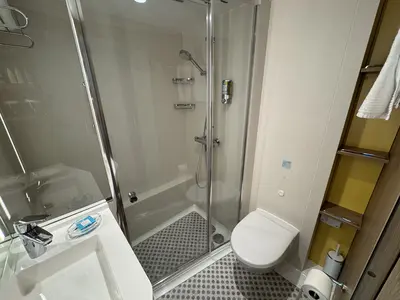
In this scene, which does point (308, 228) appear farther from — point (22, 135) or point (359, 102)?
point (22, 135)

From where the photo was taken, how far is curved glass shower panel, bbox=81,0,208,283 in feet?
5.14

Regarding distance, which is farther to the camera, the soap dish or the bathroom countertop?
the soap dish

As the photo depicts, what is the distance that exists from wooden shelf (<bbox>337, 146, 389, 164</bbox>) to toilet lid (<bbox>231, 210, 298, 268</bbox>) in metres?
0.74

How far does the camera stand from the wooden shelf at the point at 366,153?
0.94m

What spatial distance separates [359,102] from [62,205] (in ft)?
6.12

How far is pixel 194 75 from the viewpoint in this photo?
6.14ft

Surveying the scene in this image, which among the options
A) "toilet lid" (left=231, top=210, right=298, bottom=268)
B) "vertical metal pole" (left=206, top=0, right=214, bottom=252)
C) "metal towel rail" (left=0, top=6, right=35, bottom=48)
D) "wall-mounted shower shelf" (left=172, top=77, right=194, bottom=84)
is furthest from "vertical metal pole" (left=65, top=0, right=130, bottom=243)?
"wall-mounted shower shelf" (left=172, top=77, right=194, bottom=84)

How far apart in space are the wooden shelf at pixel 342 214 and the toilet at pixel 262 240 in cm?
31

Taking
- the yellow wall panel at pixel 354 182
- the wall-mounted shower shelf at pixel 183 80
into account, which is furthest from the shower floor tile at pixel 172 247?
the wall-mounted shower shelf at pixel 183 80

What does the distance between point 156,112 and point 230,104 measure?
37.3 inches

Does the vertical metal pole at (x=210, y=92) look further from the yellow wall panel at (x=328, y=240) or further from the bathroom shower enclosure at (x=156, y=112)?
the yellow wall panel at (x=328, y=240)

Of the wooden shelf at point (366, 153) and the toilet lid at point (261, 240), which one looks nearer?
the wooden shelf at point (366, 153)

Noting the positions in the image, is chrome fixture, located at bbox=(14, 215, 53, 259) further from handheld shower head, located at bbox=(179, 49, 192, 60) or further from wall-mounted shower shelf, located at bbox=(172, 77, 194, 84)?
handheld shower head, located at bbox=(179, 49, 192, 60)

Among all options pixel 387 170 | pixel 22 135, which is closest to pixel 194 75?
pixel 22 135
